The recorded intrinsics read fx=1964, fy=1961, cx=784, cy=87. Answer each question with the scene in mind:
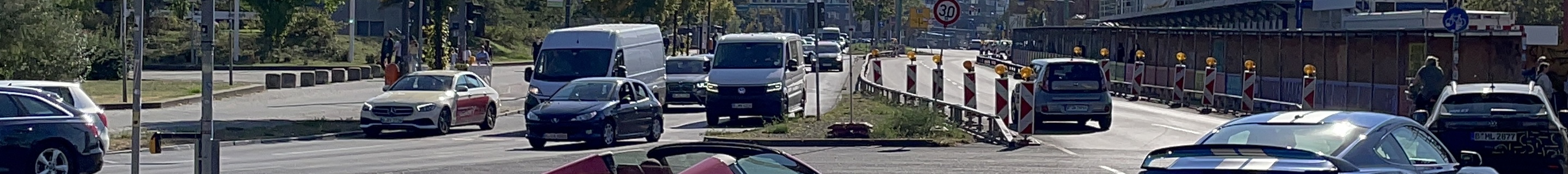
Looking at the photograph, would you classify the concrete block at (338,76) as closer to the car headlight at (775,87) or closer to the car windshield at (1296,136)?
the car headlight at (775,87)

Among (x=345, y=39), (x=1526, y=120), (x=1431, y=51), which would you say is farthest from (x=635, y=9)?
(x=1526, y=120)

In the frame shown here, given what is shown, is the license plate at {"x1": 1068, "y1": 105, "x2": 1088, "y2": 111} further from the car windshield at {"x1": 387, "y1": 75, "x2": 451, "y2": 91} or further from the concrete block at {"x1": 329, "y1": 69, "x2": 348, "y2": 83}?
the concrete block at {"x1": 329, "y1": 69, "x2": 348, "y2": 83}

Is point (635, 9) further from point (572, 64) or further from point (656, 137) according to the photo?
point (656, 137)

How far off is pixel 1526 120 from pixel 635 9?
166ft

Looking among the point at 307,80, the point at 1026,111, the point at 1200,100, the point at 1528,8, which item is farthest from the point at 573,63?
the point at 1528,8

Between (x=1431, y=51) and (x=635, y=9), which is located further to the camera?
(x=635, y=9)

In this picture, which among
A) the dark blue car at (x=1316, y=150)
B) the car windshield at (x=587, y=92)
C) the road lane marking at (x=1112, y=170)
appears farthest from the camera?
the car windshield at (x=587, y=92)

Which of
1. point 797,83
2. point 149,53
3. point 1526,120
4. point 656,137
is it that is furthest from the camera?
point 149,53

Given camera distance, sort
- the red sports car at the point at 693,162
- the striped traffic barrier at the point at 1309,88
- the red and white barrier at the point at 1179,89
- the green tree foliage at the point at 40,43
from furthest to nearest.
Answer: the red and white barrier at the point at 1179,89 → the green tree foliage at the point at 40,43 → the striped traffic barrier at the point at 1309,88 → the red sports car at the point at 693,162

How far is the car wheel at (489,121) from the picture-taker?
26.0 meters

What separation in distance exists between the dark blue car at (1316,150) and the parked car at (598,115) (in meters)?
10.6

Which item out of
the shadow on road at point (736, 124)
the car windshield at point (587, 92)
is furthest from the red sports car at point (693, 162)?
the shadow on road at point (736, 124)

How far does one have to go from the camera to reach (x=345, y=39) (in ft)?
209

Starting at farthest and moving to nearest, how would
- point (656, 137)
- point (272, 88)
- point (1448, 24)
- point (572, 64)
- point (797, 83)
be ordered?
point (272, 88), point (572, 64), point (797, 83), point (1448, 24), point (656, 137)
